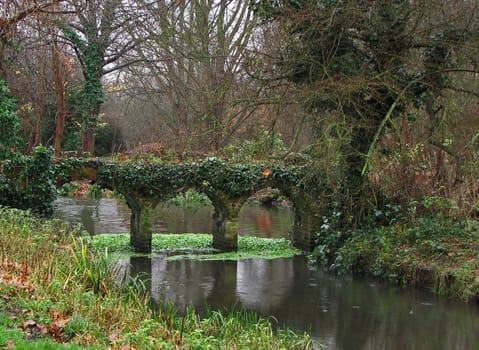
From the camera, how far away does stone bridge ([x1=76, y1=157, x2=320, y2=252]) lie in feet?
58.7

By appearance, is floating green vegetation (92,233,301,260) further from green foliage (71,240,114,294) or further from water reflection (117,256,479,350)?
green foliage (71,240,114,294)

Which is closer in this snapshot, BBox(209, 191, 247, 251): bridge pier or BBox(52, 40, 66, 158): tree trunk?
BBox(209, 191, 247, 251): bridge pier

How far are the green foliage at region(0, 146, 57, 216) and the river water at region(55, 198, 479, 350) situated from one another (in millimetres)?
3119

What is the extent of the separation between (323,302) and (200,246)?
697 cm

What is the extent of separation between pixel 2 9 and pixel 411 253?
10038 millimetres

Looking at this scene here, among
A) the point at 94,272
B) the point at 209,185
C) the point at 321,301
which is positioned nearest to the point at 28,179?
the point at 209,185

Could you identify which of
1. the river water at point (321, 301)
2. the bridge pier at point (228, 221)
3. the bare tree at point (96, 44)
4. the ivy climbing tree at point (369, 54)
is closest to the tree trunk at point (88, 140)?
the bare tree at point (96, 44)

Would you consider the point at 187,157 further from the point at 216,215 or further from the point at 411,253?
the point at 411,253

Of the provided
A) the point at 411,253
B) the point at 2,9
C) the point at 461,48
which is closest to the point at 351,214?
the point at 411,253

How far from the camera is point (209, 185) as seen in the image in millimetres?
18328

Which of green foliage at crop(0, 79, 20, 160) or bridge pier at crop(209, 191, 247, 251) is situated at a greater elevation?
green foliage at crop(0, 79, 20, 160)

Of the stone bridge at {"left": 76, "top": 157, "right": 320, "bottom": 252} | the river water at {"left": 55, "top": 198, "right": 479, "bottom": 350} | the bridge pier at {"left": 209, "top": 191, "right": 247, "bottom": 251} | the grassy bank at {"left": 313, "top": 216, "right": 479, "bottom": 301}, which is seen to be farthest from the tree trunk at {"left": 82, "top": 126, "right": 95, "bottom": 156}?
the grassy bank at {"left": 313, "top": 216, "right": 479, "bottom": 301}

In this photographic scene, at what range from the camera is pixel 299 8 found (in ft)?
43.2

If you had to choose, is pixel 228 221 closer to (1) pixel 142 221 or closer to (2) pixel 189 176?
(2) pixel 189 176
